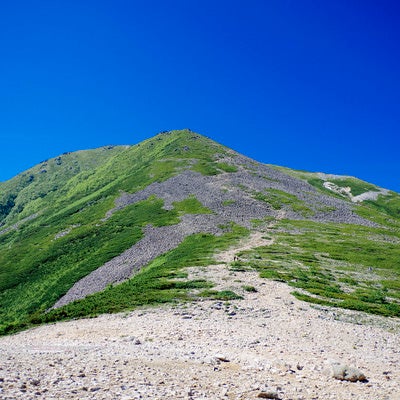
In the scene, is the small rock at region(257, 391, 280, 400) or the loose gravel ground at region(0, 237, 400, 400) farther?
the small rock at region(257, 391, 280, 400)

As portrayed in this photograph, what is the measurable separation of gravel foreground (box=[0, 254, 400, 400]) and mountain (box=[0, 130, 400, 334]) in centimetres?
390

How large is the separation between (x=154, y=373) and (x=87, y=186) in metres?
165

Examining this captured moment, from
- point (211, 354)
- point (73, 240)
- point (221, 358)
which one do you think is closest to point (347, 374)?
point (221, 358)

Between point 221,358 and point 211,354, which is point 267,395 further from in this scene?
point 211,354

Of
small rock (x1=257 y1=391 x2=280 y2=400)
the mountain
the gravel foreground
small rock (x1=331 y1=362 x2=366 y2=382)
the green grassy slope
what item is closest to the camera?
the gravel foreground

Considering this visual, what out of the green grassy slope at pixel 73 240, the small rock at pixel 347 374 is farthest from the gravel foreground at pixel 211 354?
the green grassy slope at pixel 73 240

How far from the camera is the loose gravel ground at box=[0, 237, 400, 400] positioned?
12.4m

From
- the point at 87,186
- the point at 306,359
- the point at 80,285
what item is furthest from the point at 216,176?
the point at 306,359

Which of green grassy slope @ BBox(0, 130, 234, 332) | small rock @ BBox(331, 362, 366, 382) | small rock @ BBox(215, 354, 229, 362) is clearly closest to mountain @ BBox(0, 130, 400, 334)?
green grassy slope @ BBox(0, 130, 234, 332)

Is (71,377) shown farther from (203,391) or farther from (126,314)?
(126,314)

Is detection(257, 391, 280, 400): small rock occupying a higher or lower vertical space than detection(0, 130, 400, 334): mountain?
lower

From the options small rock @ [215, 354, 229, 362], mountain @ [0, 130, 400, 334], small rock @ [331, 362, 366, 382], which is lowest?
small rock @ [215, 354, 229, 362]

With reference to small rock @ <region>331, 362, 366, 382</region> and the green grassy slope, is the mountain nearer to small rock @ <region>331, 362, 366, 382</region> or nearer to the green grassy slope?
the green grassy slope

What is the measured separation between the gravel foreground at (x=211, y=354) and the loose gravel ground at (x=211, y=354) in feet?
0.18
